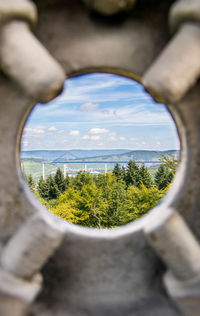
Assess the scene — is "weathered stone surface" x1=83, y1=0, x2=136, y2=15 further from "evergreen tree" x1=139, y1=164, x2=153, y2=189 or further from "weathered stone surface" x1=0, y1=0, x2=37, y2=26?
"evergreen tree" x1=139, y1=164, x2=153, y2=189

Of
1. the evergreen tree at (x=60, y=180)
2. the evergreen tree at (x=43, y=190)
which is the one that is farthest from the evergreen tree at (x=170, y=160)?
the evergreen tree at (x=43, y=190)

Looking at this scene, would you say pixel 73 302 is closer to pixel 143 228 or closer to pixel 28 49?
pixel 143 228

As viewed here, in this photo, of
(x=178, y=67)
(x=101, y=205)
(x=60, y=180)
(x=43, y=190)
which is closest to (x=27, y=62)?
(x=178, y=67)

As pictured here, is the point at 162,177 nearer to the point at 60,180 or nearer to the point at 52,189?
the point at 60,180

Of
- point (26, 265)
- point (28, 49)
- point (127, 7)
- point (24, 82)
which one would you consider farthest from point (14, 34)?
point (26, 265)

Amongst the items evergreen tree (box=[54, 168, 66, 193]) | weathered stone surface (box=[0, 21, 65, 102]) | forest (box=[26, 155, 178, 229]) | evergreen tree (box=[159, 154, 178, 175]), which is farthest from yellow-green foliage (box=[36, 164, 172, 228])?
weathered stone surface (box=[0, 21, 65, 102])

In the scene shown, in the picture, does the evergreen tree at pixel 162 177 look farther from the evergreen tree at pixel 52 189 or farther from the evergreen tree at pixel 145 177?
the evergreen tree at pixel 52 189

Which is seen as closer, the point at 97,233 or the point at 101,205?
the point at 97,233
